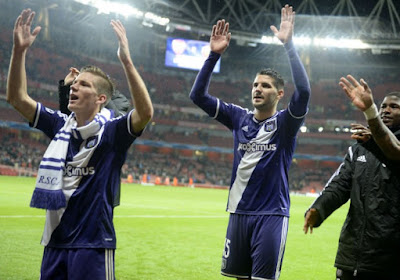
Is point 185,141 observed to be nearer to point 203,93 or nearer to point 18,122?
point 18,122

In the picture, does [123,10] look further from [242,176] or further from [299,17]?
[242,176]

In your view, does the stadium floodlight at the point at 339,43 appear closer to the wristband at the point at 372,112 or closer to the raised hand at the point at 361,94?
the raised hand at the point at 361,94

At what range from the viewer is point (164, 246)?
9.73m

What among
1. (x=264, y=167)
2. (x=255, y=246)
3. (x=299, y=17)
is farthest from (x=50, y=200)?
(x=299, y=17)

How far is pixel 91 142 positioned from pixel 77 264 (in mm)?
874

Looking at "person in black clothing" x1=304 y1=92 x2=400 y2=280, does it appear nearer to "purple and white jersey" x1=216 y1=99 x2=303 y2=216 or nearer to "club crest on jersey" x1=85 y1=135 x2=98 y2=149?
"purple and white jersey" x1=216 y1=99 x2=303 y2=216

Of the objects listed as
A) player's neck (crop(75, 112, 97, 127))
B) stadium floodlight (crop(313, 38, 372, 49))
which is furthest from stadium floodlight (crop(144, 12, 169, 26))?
player's neck (crop(75, 112, 97, 127))

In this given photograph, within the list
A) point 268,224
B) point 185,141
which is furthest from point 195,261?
point 185,141

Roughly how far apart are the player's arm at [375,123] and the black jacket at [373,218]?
0.15 meters

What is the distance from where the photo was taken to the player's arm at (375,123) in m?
3.56

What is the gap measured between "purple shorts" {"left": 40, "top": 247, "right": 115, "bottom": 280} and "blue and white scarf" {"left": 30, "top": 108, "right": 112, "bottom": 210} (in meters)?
0.34

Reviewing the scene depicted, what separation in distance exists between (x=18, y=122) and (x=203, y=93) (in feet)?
138

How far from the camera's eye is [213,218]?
1600 centimetres

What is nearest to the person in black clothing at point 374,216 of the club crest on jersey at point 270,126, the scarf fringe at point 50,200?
the club crest on jersey at point 270,126
